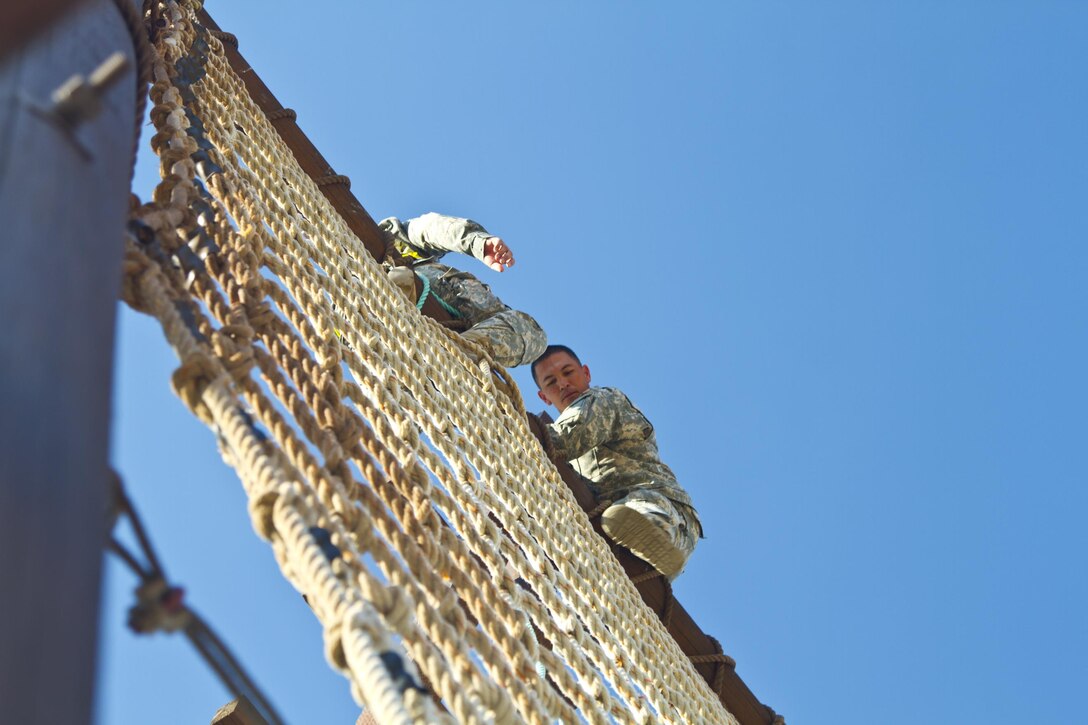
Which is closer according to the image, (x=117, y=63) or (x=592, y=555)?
(x=117, y=63)

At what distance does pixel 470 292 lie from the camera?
5066 mm

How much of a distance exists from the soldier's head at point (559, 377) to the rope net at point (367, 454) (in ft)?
4.22

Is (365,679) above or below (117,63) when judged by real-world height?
below

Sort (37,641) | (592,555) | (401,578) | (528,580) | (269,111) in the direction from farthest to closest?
(269,111), (592,555), (528,580), (401,578), (37,641)

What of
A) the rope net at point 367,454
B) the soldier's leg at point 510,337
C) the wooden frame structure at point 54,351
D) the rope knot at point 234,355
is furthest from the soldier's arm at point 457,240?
the wooden frame structure at point 54,351

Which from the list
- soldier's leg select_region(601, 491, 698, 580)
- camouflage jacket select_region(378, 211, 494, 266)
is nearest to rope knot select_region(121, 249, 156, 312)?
soldier's leg select_region(601, 491, 698, 580)

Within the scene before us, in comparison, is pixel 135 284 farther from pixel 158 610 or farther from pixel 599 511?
pixel 599 511

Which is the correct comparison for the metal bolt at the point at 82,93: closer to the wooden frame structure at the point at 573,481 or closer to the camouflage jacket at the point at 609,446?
the wooden frame structure at the point at 573,481

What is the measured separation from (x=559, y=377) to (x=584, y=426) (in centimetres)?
69

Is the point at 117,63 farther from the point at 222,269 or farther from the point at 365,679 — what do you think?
the point at 222,269

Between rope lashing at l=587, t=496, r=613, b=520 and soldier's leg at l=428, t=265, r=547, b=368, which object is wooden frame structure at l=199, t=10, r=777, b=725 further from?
soldier's leg at l=428, t=265, r=547, b=368

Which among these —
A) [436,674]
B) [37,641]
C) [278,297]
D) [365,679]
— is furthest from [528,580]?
[37,641]

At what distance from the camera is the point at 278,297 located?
222 centimetres

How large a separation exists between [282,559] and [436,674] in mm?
207
